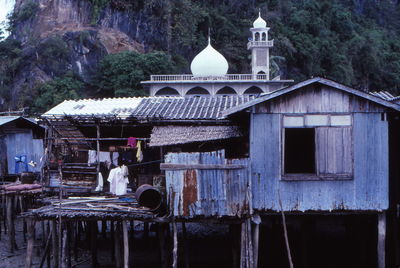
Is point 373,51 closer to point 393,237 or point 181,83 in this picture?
point 181,83

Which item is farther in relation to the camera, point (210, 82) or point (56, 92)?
point (56, 92)

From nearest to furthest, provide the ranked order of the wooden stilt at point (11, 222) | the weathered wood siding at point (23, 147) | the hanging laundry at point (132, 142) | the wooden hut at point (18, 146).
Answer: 1. the hanging laundry at point (132, 142)
2. the wooden stilt at point (11, 222)
3. the wooden hut at point (18, 146)
4. the weathered wood siding at point (23, 147)

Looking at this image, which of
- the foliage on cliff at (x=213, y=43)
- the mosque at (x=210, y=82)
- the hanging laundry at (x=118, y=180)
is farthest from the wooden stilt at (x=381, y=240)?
the foliage on cliff at (x=213, y=43)

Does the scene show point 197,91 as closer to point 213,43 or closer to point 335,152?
point 213,43

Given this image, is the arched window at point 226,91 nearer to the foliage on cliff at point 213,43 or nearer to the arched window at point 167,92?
the arched window at point 167,92

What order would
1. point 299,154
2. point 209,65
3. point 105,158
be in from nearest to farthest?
point 105,158 < point 299,154 < point 209,65

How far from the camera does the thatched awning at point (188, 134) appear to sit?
13.5 meters

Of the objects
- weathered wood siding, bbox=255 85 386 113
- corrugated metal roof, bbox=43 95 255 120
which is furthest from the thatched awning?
weathered wood siding, bbox=255 85 386 113

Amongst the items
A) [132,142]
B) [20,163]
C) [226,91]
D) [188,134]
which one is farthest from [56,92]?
[188,134]

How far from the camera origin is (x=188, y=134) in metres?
13.9

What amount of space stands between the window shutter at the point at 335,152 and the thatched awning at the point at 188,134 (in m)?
2.51

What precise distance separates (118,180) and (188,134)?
8.30 feet

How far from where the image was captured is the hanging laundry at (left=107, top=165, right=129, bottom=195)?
1421cm

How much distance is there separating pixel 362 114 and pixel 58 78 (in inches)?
1345
